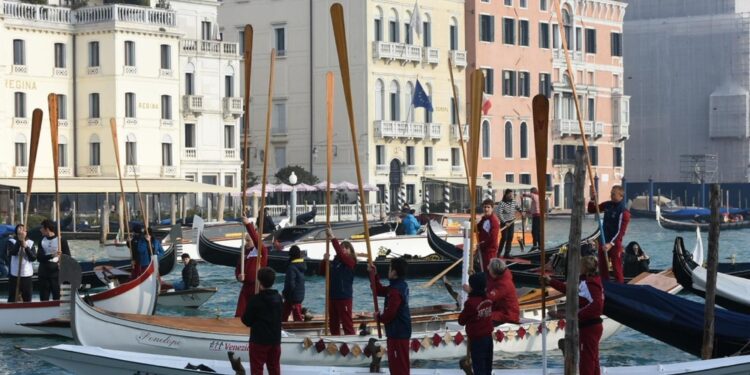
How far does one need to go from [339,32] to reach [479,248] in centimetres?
355

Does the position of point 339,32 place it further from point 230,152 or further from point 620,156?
point 620,156

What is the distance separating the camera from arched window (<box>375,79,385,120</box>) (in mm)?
49094

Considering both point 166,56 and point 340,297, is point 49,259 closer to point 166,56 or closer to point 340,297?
point 340,297

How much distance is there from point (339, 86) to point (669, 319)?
1365 inches

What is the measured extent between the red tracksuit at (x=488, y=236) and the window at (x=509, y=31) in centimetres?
3742

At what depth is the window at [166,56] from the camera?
43.2 m

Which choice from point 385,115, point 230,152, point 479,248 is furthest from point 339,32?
point 385,115

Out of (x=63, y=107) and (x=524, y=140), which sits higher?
(x=63, y=107)

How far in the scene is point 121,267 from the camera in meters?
21.9

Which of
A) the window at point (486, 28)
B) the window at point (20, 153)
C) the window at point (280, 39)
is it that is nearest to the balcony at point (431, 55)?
the window at point (486, 28)

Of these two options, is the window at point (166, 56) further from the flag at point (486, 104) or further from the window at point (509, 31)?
the window at point (509, 31)

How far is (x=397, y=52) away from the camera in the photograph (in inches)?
1949

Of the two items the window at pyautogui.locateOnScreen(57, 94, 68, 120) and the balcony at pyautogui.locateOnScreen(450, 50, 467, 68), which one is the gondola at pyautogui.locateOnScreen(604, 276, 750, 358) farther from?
the balcony at pyautogui.locateOnScreen(450, 50, 467, 68)

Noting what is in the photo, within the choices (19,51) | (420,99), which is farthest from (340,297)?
(420,99)
